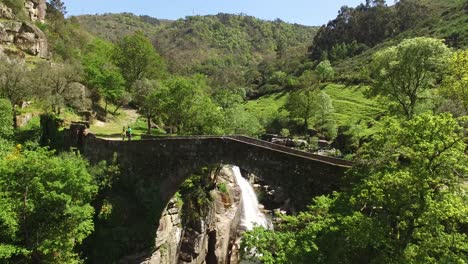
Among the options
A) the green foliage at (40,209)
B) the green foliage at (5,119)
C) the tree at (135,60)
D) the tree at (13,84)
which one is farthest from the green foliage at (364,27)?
the green foliage at (40,209)

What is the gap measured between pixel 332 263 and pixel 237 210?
24.6 metres

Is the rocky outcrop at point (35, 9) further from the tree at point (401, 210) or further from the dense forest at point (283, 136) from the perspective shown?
the tree at point (401, 210)

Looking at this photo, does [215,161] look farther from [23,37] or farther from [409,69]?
[23,37]

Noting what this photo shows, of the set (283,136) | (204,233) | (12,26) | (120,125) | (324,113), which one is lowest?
(204,233)

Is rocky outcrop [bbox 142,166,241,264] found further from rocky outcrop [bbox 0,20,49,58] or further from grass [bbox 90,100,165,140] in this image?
rocky outcrop [bbox 0,20,49,58]

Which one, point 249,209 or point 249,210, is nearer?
point 249,210

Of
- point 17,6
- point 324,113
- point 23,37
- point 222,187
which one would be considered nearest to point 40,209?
point 222,187

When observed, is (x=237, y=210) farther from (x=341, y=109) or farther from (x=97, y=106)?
(x=341, y=109)

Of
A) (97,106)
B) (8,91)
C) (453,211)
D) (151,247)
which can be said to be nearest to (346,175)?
(453,211)

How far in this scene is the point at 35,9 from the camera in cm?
7431

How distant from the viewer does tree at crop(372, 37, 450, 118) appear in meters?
29.5

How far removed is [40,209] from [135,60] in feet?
132

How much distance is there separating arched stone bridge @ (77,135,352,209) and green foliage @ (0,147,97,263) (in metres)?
5.93

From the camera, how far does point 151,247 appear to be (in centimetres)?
2619
